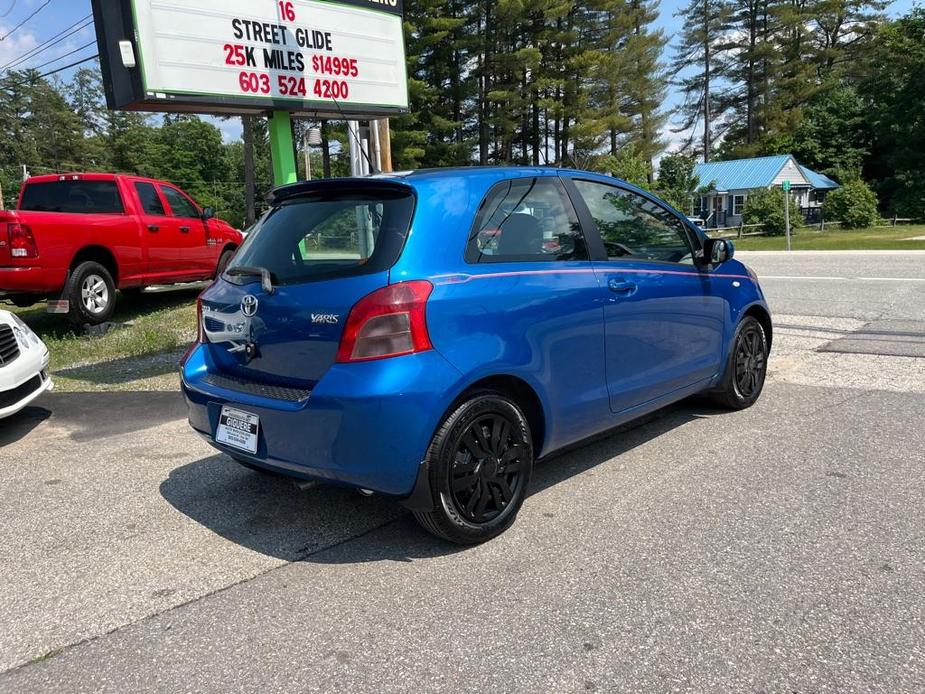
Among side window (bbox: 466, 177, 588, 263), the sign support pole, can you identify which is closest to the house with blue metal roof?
the sign support pole

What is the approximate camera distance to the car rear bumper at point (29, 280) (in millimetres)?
8430

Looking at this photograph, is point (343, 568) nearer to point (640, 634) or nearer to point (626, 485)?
point (640, 634)

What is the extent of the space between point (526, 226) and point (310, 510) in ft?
6.18

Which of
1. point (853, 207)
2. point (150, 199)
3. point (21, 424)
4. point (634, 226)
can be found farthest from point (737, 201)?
point (21, 424)

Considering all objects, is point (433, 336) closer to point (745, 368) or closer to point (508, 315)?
point (508, 315)

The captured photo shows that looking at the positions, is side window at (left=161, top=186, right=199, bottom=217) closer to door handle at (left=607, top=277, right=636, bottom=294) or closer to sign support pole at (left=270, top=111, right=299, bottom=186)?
sign support pole at (left=270, top=111, right=299, bottom=186)

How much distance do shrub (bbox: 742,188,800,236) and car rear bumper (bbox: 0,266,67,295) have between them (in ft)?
114

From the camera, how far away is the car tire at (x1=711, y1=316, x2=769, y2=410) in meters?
5.11

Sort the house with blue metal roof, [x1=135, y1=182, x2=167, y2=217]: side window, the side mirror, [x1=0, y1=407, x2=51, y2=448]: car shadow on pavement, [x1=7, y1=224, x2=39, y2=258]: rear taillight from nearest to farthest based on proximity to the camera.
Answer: the side mirror → [x1=0, y1=407, x2=51, y2=448]: car shadow on pavement → [x1=7, y1=224, x2=39, y2=258]: rear taillight → [x1=135, y1=182, x2=167, y2=217]: side window → the house with blue metal roof

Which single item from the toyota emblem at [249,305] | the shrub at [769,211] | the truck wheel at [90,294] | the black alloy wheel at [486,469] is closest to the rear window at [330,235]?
the toyota emblem at [249,305]

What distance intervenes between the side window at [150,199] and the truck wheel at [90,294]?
4.32ft

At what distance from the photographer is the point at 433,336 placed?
3031 mm

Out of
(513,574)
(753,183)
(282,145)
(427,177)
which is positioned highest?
(753,183)

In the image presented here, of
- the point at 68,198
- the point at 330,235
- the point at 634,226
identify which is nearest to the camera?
the point at 330,235
